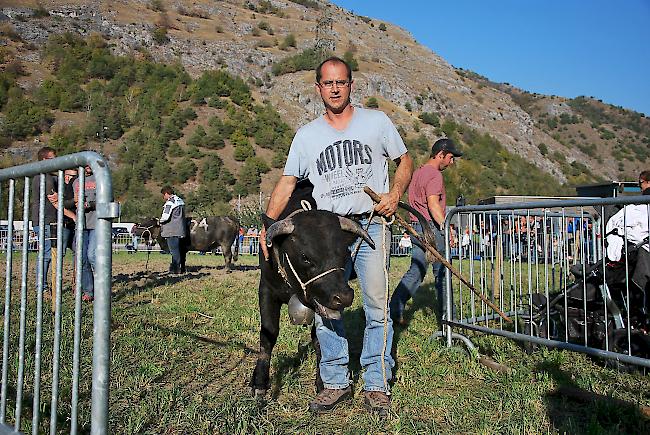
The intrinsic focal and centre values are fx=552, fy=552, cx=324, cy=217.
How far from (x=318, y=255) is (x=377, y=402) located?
1157 mm

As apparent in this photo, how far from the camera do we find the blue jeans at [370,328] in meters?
3.85

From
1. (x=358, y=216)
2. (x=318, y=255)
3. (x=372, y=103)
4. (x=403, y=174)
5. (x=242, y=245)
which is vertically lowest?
(x=242, y=245)

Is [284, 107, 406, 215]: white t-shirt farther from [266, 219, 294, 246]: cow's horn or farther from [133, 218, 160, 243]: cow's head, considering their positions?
[133, 218, 160, 243]: cow's head

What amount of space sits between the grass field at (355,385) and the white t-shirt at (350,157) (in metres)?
1.42

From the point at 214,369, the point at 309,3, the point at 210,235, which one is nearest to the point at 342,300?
the point at 214,369

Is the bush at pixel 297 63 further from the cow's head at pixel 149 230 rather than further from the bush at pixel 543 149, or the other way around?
the cow's head at pixel 149 230

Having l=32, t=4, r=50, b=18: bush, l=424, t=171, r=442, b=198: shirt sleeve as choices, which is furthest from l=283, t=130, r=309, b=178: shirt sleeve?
l=32, t=4, r=50, b=18: bush

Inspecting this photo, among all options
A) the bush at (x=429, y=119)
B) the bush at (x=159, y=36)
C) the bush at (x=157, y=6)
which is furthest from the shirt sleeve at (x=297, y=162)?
the bush at (x=157, y=6)

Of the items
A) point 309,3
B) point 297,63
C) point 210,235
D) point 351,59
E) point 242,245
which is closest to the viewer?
point 210,235

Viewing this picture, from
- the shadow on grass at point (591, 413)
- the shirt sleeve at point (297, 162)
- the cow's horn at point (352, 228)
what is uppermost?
the shirt sleeve at point (297, 162)

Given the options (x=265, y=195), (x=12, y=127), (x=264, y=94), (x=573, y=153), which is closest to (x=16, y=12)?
(x=12, y=127)

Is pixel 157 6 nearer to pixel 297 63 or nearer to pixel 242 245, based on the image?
pixel 297 63

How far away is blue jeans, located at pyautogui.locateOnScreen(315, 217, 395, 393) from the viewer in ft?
12.6

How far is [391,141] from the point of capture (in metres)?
3.87
